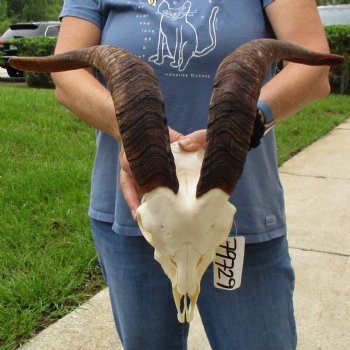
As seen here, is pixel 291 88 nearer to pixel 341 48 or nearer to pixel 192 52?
pixel 192 52

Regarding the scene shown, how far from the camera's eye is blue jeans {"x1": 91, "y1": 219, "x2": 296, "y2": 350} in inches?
79.8

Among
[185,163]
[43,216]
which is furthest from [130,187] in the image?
[43,216]

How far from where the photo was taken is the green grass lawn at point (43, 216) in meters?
3.78

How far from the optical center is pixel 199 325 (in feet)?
12.6

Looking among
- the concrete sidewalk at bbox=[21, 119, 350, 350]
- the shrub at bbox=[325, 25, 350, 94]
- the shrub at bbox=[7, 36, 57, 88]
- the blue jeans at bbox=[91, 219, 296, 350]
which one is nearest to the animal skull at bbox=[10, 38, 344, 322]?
the blue jeans at bbox=[91, 219, 296, 350]

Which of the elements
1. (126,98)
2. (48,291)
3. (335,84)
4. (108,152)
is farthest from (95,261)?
(335,84)

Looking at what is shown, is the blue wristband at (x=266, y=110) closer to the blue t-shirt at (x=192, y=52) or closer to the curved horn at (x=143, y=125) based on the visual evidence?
the blue t-shirt at (x=192, y=52)

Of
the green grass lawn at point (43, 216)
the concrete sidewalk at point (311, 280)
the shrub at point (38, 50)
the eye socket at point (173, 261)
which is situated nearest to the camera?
the eye socket at point (173, 261)

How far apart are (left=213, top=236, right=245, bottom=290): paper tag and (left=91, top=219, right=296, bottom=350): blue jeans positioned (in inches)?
3.2

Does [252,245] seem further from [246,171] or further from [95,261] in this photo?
[95,261]

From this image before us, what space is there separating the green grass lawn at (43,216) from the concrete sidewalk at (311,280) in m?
0.16

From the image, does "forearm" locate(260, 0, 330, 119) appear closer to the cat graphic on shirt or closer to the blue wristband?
the blue wristband

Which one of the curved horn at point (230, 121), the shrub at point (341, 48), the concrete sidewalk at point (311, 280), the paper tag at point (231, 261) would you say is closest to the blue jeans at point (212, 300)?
the paper tag at point (231, 261)

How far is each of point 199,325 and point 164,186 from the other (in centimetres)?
265
